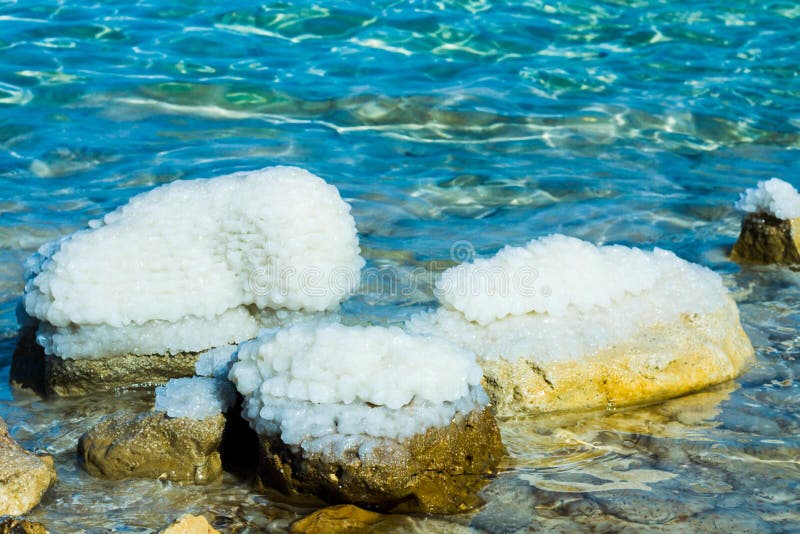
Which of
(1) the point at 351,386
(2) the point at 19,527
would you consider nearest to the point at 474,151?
(1) the point at 351,386

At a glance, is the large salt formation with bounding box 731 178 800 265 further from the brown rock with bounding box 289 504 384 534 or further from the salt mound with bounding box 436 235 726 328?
the brown rock with bounding box 289 504 384 534

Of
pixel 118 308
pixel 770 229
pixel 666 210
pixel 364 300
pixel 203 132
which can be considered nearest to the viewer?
pixel 118 308

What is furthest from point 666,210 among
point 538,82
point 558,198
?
point 538,82

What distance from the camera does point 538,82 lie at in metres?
8.74

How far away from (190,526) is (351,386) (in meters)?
0.66

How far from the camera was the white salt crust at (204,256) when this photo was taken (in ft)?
13.2

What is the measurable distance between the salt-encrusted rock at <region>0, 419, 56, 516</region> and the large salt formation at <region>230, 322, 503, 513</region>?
68cm

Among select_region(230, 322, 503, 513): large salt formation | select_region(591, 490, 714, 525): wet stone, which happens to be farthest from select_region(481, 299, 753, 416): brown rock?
select_region(591, 490, 714, 525): wet stone

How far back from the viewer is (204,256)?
4.13 metres

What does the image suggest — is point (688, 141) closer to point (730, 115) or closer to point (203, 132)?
point (730, 115)

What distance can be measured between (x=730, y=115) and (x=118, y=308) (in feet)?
18.9

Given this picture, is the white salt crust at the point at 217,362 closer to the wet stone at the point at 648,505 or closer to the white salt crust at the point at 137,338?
the white salt crust at the point at 137,338

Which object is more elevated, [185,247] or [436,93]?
[436,93]

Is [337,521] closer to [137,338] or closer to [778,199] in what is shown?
[137,338]
